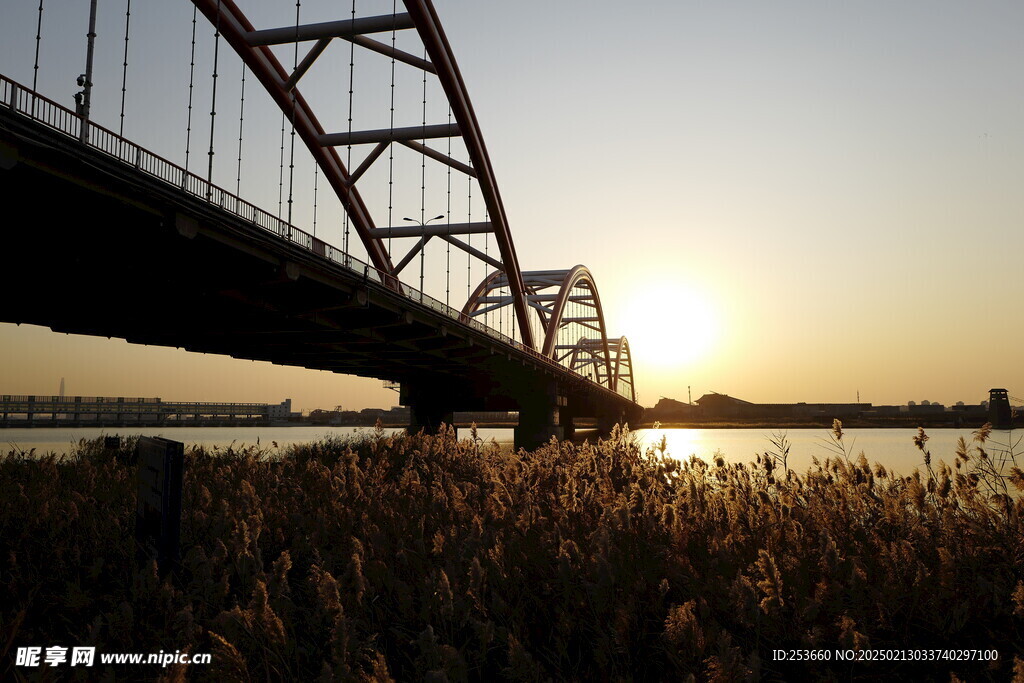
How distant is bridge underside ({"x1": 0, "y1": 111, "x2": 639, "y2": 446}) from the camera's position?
1434 cm

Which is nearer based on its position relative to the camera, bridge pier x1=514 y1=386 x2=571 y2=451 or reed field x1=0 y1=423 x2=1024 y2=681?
reed field x1=0 y1=423 x2=1024 y2=681

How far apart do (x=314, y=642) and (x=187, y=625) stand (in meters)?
1.01

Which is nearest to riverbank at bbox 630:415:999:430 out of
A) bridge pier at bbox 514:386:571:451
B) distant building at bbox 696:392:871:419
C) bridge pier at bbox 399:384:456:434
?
distant building at bbox 696:392:871:419

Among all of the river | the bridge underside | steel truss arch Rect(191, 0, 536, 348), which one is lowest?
the river

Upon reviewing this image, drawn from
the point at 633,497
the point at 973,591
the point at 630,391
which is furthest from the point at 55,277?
the point at 630,391

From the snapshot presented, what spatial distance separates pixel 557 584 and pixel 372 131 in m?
36.5

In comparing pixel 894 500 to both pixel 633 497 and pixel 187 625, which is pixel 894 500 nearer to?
pixel 633 497

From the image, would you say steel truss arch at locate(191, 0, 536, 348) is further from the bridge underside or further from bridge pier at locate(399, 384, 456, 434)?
bridge pier at locate(399, 384, 456, 434)

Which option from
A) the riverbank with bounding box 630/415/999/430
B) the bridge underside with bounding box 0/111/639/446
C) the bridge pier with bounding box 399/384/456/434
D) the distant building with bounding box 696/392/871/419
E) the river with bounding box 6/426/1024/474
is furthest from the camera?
the distant building with bounding box 696/392/871/419

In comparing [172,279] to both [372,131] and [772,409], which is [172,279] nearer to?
[372,131]

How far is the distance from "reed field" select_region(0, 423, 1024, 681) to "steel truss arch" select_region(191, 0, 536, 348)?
20.4 m

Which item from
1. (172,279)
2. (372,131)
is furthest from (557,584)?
(372,131)

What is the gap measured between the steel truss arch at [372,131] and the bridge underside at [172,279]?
378cm

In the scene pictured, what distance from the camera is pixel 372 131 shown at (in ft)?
126
